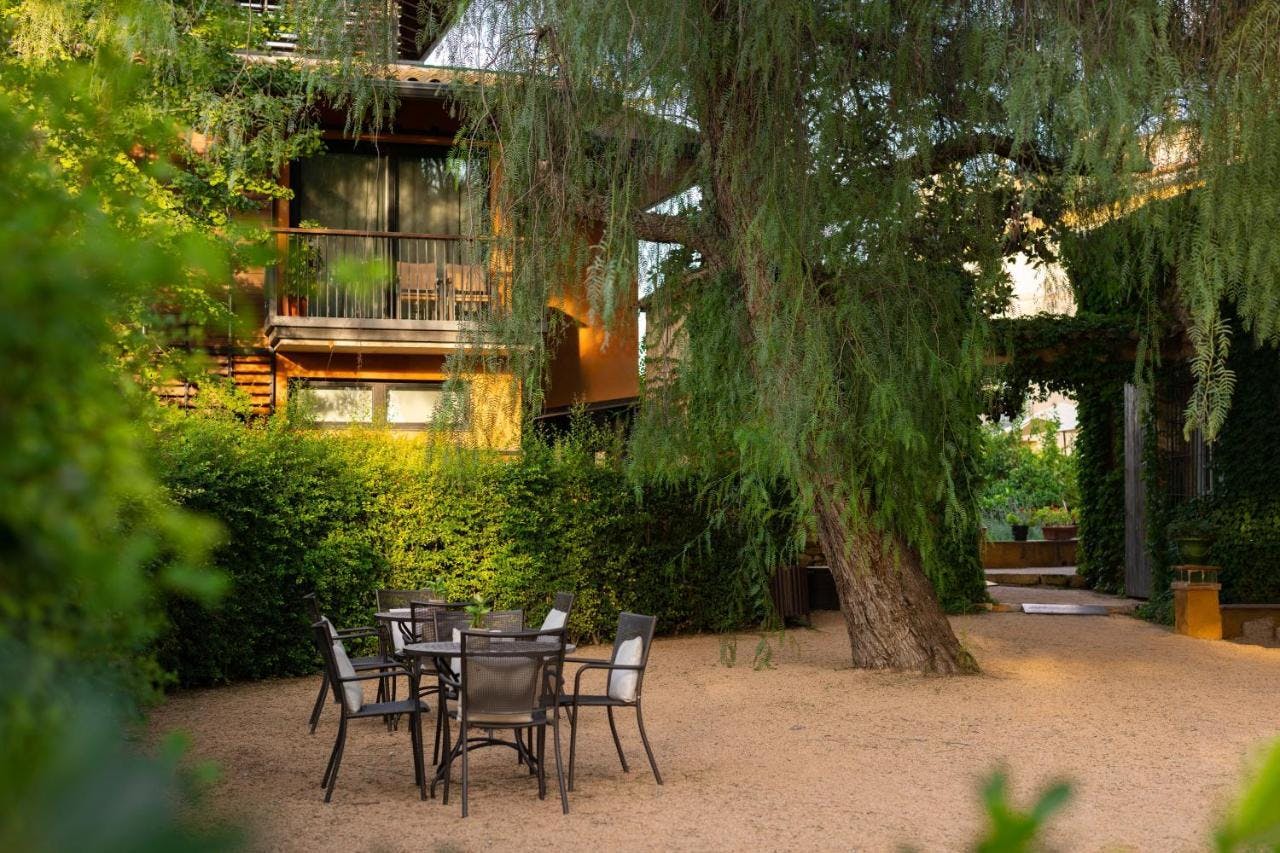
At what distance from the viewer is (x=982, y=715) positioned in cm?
860

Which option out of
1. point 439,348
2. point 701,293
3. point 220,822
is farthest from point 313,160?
point 220,822

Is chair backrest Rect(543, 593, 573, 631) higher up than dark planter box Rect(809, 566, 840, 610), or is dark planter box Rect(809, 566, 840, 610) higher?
chair backrest Rect(543, 593, 573, 631)

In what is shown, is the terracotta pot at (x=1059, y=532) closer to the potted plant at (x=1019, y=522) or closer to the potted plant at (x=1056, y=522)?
the potted plant at (x=1056, y=522)

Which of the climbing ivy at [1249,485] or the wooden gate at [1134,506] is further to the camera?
the wooden gate at [1134,506]

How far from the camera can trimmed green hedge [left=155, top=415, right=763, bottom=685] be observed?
10.4 metres

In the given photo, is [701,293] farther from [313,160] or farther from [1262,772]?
[1262,772]

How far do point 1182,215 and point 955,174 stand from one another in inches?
87.2

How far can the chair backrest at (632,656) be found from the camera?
7.11 m

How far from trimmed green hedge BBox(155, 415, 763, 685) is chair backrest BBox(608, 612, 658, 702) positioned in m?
1.78

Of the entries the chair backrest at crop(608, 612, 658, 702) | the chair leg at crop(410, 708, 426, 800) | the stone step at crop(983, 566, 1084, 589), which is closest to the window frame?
the chair backrest at crop(608, 612, 658, 702)

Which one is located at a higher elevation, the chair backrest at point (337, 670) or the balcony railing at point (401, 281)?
the balcony railing at point (401, 281)

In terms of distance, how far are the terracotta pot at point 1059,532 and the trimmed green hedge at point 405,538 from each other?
11707mm

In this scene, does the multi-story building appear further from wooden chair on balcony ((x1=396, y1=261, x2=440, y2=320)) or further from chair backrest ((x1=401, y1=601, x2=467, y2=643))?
chair backrest ((x1=401, y1=601, x2=467, y2=643))

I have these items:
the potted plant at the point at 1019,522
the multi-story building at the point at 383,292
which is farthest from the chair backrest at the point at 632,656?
the potted plant at the point at 1019,522
